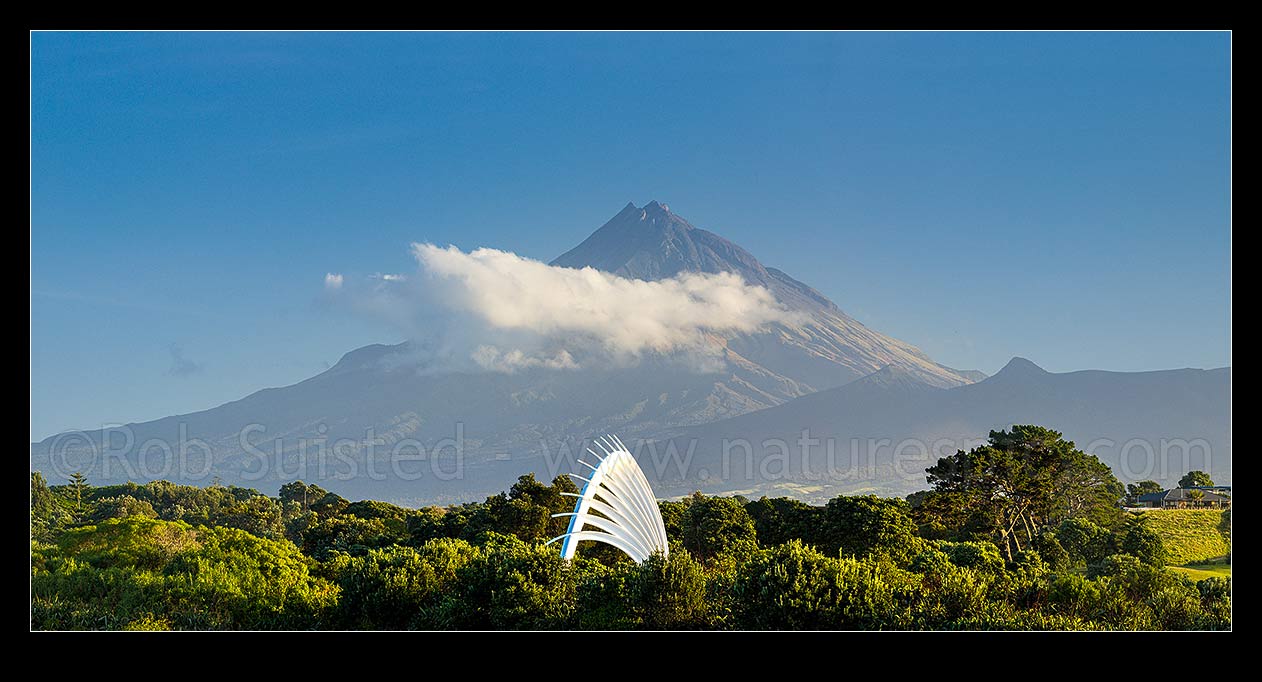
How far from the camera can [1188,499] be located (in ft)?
179

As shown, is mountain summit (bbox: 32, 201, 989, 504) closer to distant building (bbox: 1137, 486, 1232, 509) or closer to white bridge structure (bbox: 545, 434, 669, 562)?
distant building (bbox: 1137, 486, 1232, 509)

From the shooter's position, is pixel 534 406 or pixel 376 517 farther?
pixel 534 406

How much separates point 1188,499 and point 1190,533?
42.0 ft

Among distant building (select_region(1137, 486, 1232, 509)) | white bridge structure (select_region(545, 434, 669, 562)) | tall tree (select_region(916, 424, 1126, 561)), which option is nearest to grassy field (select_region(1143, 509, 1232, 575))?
distant building (select_region(1137, 486, 1232, 509))

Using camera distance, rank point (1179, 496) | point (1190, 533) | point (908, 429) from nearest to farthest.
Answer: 1. point (1190, 533)
2. point (1179, 496)
3. point (908, 429)

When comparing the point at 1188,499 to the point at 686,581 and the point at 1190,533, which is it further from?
the point at 686,581

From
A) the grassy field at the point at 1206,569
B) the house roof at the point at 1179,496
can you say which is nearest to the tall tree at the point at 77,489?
the grassy field at the point at 1206,569

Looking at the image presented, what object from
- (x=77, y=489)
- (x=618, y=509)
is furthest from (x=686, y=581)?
(x=77, y=489)

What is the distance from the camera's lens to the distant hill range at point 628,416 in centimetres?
16550

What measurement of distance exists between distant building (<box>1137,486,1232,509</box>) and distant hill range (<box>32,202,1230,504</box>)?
9949cm
